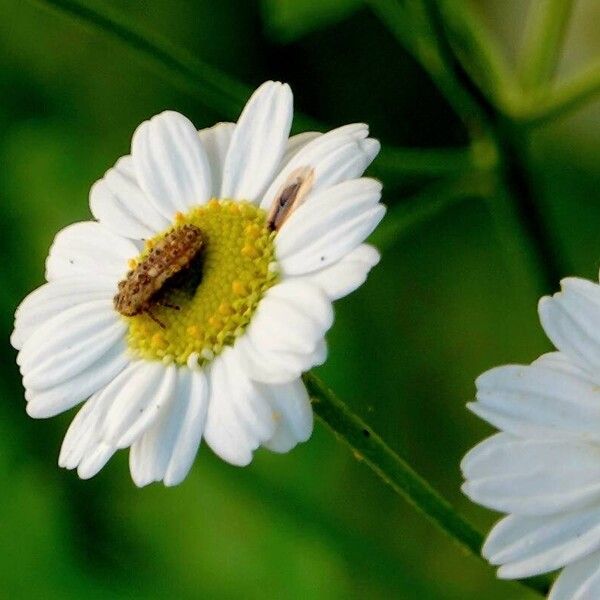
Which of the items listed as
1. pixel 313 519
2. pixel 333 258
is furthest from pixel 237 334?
pixel 313 519

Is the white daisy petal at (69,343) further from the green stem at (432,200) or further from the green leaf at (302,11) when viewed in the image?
the green leaf at (302,11)

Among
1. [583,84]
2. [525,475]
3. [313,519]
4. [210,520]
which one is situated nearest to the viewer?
[525,475]

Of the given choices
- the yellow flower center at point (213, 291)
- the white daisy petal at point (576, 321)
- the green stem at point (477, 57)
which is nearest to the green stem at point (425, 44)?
the green stem at point (477, 57)

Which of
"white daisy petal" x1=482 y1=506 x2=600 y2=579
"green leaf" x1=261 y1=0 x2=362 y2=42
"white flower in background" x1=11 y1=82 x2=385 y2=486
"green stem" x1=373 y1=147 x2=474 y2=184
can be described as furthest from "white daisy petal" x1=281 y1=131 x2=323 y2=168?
"green leaf" x1=261 y1=0 x2=362 y2=42

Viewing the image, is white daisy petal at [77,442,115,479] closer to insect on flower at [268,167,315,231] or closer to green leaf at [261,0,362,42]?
insect on flower at [268,167,315,231]

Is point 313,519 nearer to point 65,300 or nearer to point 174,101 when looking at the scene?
point 65,300

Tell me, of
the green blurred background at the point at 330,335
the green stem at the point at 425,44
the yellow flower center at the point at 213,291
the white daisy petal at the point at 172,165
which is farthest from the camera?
the green blurred background at the point at 330,335

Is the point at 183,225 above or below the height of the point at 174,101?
below
